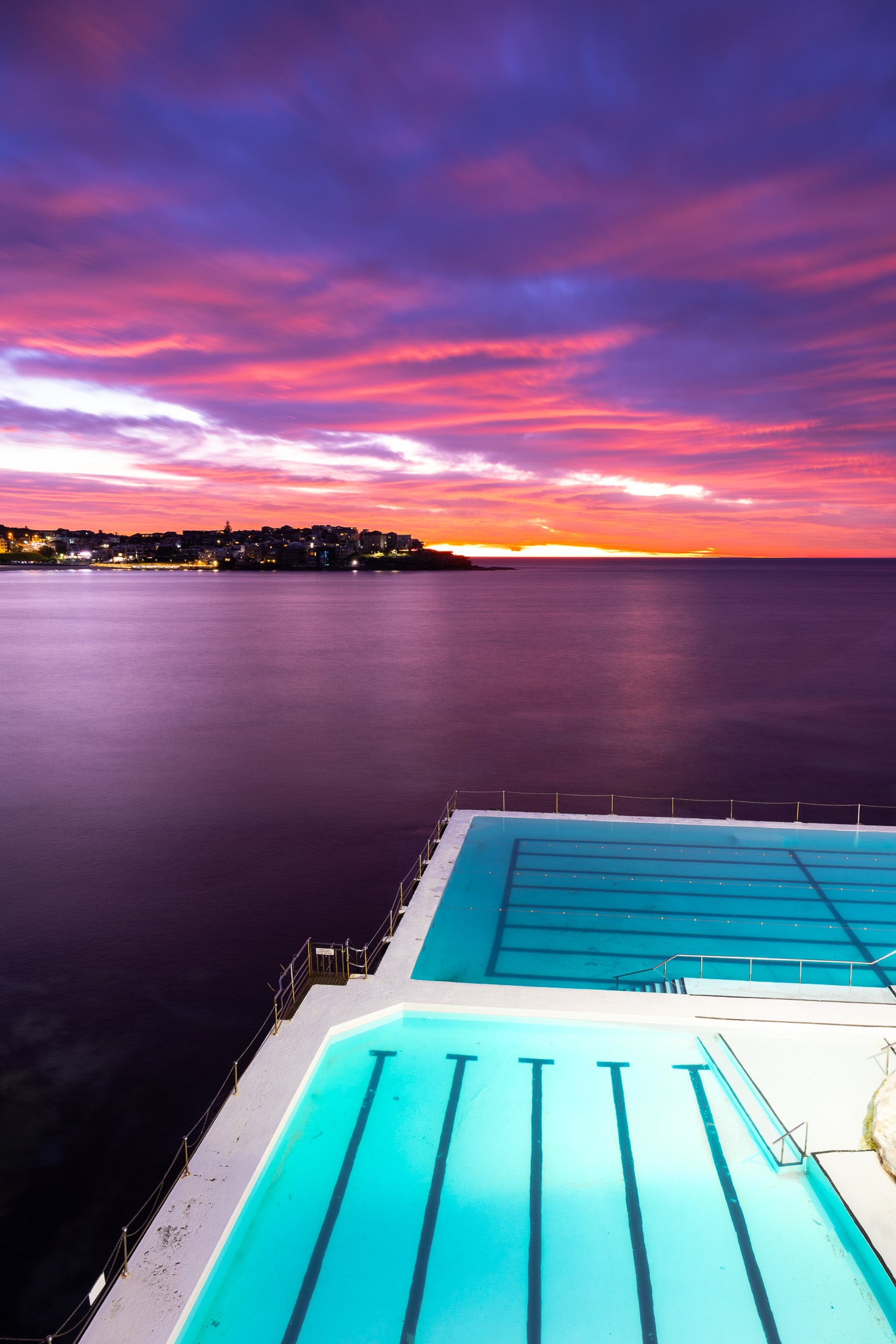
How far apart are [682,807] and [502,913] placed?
12435mm

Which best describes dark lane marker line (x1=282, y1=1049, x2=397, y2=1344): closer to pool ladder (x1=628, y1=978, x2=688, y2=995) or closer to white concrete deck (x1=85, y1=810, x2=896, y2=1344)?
white concrete deck (x1=85, y1=810, x2=896, y2=1344)

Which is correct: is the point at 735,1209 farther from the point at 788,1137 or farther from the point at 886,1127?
the point at 886,1127

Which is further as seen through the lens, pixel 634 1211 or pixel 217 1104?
pixel 217 1104

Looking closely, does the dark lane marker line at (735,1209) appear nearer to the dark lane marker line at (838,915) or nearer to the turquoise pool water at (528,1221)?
the turquoise pool water at (528,1221)

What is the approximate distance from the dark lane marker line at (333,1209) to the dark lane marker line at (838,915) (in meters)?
7.59

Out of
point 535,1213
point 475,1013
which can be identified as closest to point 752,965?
point 475,1013

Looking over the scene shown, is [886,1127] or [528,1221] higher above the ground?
[886,1127]

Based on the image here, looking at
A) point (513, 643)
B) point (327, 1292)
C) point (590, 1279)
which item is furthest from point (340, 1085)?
point (513, 643)

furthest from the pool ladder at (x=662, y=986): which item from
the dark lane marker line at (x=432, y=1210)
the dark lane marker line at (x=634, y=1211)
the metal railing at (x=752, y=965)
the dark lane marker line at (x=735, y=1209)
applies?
the dark lane marker line at (x=432, y=1210)

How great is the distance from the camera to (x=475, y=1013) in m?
10.6

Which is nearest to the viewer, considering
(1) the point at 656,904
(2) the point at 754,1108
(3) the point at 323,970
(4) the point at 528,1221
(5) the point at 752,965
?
(4) the point at 528,1221

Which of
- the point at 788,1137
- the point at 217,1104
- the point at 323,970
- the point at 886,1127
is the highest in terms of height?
the point at 886,1127

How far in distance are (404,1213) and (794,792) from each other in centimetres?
2214

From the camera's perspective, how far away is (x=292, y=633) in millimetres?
75250
